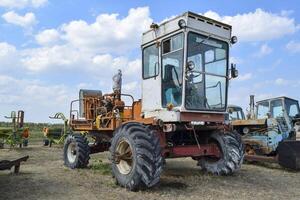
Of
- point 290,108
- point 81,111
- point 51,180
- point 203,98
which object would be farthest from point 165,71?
point 290,108

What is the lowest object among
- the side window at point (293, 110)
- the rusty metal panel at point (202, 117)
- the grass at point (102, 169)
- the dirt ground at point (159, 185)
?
the dirt ground at point (159, 185)

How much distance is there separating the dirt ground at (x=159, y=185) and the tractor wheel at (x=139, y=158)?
0.72 feet

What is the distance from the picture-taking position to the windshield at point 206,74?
372 inches

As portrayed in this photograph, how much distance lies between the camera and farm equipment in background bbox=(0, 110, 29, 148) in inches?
886

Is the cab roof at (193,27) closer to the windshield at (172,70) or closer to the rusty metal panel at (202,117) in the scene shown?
the windshield at (172,70)

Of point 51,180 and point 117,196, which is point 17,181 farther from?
point 117,196

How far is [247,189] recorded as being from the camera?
29.5ft

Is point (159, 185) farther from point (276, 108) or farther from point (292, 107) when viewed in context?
point (292, 107)

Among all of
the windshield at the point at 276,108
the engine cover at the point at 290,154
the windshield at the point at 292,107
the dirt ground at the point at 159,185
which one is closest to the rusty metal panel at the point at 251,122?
the windshield at the point at 276,108

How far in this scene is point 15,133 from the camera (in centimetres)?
2272

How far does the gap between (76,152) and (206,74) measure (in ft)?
16.6

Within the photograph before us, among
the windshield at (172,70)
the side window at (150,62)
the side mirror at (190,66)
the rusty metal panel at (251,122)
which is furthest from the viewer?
the rusty metal panel at (251,122)

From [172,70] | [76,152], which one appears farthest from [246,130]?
[172,70]

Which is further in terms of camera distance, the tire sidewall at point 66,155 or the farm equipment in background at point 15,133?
the farm equipment in background at point 15,133
